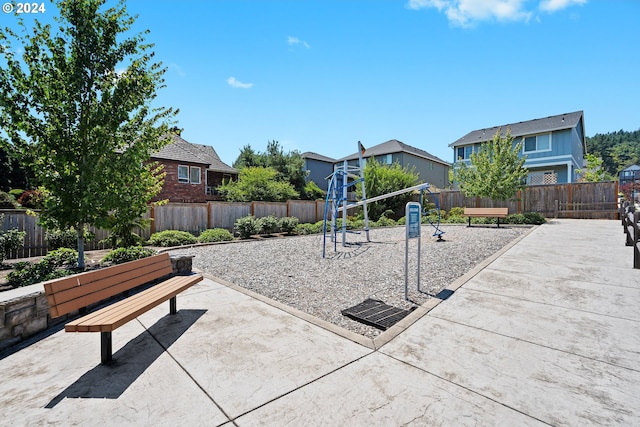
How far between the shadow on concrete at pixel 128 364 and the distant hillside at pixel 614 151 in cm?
9322

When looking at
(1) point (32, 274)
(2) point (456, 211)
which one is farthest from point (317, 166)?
(1) point (32, 274)

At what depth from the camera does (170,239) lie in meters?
11.9

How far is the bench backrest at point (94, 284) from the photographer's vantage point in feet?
10.3

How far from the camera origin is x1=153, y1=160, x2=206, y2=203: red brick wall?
74.5 feet

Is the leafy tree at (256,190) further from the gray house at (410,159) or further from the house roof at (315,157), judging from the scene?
the house roof at (315,157)

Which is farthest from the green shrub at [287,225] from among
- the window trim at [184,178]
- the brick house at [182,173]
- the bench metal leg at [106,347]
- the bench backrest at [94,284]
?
the bench metal leg at [106,347]

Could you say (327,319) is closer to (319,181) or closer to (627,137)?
(319,181)

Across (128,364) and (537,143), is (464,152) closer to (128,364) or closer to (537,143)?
(537,143)

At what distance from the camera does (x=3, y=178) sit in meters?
23.1

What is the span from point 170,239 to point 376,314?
1005cm

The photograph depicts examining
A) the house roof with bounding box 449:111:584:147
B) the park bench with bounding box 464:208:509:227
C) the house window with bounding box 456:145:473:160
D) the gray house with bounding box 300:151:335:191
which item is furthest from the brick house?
the house roof with bounding box 449:111:584:147

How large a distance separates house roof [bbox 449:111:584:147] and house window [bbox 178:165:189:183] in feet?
83.0

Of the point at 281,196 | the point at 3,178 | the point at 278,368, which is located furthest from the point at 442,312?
the point at 3,178

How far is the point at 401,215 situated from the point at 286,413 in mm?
21437
